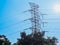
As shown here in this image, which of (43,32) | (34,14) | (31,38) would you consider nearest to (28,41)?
(31,38)

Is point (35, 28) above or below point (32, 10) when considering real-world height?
below

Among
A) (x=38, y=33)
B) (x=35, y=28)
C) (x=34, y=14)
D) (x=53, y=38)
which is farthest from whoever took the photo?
(x=53, y=38)

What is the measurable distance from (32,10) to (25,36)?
799cm

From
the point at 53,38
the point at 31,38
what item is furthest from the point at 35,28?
the point at 53,38

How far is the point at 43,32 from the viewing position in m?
49.2

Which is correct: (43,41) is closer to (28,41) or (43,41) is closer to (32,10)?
(28,41)

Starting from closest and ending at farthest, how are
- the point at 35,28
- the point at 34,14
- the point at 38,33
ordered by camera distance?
the point at 35,28 < the point at 34,14 < the point at 38,33

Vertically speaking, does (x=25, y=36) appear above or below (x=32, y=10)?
below

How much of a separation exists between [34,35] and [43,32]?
2.31 meters

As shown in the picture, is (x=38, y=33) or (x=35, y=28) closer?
(x=35, y=28)

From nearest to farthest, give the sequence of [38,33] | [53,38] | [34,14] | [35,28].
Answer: [35,28]
[34,14]
[38,33]
[53,38]

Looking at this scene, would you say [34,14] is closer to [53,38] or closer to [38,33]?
[38,33]

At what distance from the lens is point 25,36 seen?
165ft

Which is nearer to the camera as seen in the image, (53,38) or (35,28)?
(35,28)
